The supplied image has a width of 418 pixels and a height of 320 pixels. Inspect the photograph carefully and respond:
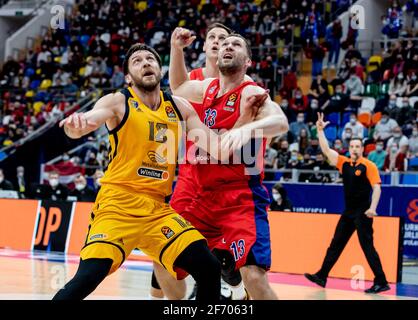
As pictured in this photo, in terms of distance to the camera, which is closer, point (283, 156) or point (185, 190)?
point (185, 190)

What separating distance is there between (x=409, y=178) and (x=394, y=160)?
871 mm

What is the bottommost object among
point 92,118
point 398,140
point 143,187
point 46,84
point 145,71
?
point 143,187

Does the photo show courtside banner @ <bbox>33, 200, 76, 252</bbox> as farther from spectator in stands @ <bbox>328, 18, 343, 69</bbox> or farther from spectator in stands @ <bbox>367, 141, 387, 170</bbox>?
spectator in stands @ <bbox>328, 18, 343, 69</bbox>

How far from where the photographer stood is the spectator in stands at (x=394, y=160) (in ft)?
55.4

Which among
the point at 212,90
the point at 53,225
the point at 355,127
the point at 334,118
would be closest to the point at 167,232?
the point at 212,90

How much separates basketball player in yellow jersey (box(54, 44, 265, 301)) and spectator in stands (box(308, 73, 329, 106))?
551 inches

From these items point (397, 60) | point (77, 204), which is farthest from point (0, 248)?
point (397, 60)

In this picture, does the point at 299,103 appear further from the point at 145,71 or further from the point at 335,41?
the point at 145,71

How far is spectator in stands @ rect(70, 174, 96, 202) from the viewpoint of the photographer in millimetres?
17375

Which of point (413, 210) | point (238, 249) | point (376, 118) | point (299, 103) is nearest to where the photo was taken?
point (238, 249)

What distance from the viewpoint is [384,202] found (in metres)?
16.0

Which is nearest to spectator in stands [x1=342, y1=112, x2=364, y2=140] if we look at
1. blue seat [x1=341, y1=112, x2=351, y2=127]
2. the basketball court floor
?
Result: blue seat [x1=341, y1=112, x2=351, y2=127]

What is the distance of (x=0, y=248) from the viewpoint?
15.9m
